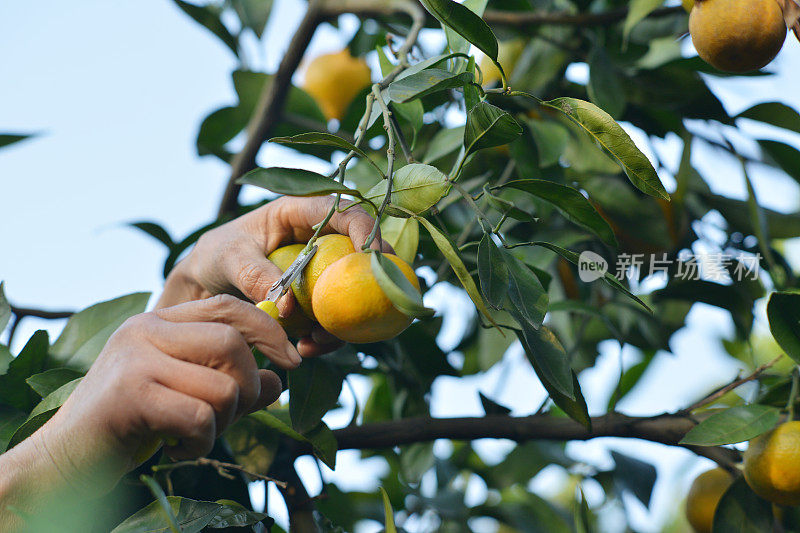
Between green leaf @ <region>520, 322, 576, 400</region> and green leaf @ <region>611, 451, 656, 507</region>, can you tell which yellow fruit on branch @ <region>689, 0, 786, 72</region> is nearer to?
green leaf @ <region>520, 322, 576, 400</region>

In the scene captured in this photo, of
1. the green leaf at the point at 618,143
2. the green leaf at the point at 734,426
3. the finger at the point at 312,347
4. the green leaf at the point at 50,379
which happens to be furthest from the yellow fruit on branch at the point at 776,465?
the green leaf at the point at 50,379

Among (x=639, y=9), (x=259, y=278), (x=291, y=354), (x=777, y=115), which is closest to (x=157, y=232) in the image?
(x=259, y=278)

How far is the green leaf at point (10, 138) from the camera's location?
0.91 meters

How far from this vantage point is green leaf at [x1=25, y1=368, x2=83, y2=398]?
2.04ft

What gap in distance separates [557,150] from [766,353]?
1.18 meters

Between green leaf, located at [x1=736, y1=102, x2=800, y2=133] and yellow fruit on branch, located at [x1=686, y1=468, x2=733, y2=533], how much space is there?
0.43 meters

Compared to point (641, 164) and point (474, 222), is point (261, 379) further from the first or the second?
point (474, 222)

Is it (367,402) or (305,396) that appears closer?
(305,396)

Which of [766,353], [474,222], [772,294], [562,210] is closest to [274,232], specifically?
[562,210]

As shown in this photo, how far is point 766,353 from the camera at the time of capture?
5.57 ft

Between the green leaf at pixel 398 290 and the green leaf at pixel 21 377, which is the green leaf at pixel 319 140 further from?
the green leaf at pixel 21 377

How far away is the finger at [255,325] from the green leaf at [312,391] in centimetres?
19

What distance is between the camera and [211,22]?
1.03 m

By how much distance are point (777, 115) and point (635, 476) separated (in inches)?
19.2
